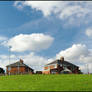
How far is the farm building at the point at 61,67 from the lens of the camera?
99.8 meters

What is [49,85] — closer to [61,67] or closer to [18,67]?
[61,67]

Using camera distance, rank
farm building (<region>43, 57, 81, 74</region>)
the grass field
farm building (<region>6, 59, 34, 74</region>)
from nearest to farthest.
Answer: the grass field → farm building (<region>43, 57, 81, 74</region>) → farm building (<region>6, 59, 34, 74</region>)

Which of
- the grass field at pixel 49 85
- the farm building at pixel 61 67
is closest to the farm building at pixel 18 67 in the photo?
the farm building at pixel 61 67

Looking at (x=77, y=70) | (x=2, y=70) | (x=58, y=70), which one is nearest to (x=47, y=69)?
(x=58, y=70)

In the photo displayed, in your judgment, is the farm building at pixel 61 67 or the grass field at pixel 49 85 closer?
the grass field at pixel 49 85

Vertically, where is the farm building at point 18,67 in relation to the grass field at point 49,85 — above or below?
above

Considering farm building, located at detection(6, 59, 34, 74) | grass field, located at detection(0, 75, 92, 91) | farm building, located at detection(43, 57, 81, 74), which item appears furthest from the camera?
farm building, located at detection(6, 59, 34, 74)

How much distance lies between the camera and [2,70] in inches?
4688

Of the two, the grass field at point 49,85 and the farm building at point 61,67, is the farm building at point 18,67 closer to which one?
the farm building at point 61,67

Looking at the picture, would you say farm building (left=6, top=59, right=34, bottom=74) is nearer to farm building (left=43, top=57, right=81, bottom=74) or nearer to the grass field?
farm building (left=43, top=57, right=81, bottom=74)

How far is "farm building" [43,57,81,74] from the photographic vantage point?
99.8 metres

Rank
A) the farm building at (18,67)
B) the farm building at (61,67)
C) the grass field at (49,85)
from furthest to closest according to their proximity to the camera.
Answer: the farm building at (18,67) → the farm building at (61,67) → the grass field at (49,85)

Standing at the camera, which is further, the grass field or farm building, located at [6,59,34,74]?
farm building, located at [6,59,34,74]

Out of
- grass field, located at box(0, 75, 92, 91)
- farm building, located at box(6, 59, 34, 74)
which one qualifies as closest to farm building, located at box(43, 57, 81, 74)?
farm building, located at box(6, 59, 34, 74)
